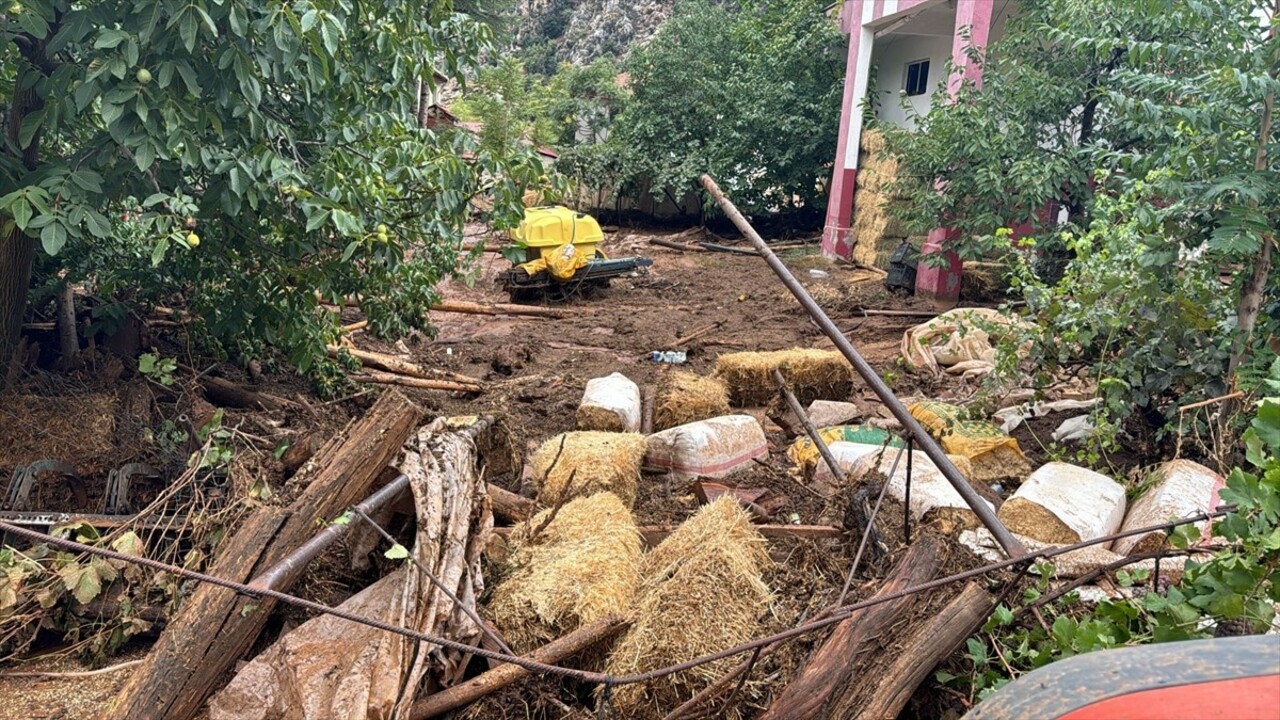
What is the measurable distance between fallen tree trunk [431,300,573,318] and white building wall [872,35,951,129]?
8.06 meters

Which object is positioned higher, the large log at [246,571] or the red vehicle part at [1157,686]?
the red vehicle part at [1157,686]

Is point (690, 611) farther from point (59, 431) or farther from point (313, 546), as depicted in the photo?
point (59, 431)

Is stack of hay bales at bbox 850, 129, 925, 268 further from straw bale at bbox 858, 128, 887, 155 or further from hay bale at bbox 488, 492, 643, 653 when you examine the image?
hay bale at bbox 488, 492, 643, 653

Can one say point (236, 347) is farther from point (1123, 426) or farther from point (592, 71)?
point (592, 71)

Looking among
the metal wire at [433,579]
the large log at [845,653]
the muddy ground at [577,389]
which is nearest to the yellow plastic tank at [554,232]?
the muddy ground at [577,389]

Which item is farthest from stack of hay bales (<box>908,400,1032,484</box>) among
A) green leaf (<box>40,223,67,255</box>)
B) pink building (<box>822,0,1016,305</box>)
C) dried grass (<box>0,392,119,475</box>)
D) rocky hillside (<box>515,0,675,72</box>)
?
rocky hillside (<box>515,0,675,72</box>)

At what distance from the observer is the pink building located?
1578cm

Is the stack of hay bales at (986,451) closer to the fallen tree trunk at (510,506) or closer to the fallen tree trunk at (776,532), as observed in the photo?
the fallen tree trunk at (776,532)

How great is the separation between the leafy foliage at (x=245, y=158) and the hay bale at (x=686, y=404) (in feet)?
6.31

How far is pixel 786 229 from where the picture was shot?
69.4 feet

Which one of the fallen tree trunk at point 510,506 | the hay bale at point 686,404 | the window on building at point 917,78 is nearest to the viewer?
the fallen tree trunk at point 510,506

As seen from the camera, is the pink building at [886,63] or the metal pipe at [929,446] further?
the pink building at [886,63]

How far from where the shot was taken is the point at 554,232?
13406 millimetres

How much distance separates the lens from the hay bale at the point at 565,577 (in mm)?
3348
